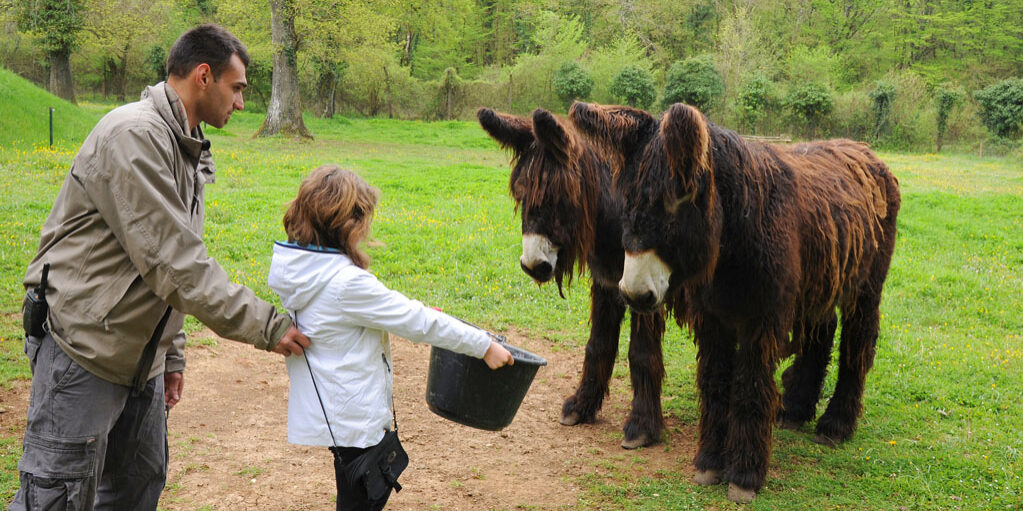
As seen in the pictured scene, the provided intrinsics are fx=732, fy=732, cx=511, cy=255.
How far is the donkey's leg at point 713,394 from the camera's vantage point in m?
4.51

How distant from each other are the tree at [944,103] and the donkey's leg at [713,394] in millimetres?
35946

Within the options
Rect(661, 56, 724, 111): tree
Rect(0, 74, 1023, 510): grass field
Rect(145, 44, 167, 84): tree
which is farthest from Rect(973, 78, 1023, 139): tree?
Rect(145, 44, 167, 84): tree

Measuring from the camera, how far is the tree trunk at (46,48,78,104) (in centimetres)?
2738

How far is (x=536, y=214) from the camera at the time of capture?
14.4 feet

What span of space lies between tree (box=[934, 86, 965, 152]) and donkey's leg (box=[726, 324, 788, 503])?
118ft

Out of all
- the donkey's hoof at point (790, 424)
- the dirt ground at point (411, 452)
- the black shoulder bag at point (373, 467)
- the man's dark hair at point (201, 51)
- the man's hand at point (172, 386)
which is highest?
the man's dark hair at point (201, 51)

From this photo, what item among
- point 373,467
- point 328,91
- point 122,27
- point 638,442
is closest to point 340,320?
point 373,467

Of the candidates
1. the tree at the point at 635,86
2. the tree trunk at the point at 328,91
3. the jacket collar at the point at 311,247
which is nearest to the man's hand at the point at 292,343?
the jacket collar at the point at 311,247

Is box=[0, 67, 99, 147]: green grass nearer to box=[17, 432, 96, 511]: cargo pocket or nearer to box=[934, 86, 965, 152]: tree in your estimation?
box=[17, 432, 96, 511]: cargo pocket

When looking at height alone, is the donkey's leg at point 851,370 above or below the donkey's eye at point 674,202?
below

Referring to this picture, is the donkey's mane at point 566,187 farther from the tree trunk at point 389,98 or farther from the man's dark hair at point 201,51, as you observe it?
the tree trunk at point 389,98

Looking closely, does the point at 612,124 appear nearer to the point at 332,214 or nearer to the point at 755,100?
the point at 332,214

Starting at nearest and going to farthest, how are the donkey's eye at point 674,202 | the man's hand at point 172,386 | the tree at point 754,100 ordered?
the man's hand at point 172,386 < the donkey's eye at point 674,202 < the tree at point 754,100

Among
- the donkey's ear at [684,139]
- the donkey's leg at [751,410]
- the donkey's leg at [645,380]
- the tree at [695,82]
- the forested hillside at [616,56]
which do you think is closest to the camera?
the donkey's ear at [684,139]
